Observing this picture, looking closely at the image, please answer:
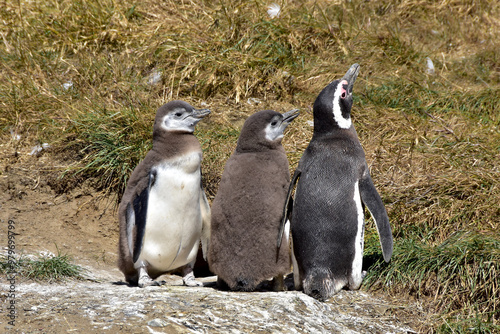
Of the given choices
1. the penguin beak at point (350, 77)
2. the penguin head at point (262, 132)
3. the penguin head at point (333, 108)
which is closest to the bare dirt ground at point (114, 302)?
the penguin head at point (262, 132)

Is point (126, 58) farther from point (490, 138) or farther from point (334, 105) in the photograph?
point (490, 138)

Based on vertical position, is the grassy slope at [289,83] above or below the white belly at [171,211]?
above

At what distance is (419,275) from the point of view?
11.3ft

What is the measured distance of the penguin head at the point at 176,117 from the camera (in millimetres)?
3582

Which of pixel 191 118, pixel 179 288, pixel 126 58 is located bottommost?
pixel 179 288

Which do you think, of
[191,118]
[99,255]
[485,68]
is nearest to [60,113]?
[99,255]

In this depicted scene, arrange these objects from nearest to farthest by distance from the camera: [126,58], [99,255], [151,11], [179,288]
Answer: [179,288] → [99,255] → [126,58] → [151,11]

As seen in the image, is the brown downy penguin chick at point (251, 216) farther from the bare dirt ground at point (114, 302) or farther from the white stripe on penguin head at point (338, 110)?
the white stripe on penguin head at point (338, 110)

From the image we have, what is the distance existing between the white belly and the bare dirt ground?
0.23m

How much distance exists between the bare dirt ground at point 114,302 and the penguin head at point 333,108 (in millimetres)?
1033

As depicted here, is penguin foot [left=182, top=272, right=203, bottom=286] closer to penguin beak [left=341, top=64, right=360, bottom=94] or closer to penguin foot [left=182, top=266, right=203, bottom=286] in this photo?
penguin foot [left=182, top=266, right=203, bottom=286]

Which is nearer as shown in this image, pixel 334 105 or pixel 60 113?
pixel 334 105

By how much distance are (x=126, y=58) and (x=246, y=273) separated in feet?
9.95

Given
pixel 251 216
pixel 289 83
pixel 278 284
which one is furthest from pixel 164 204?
pixel 289 83
